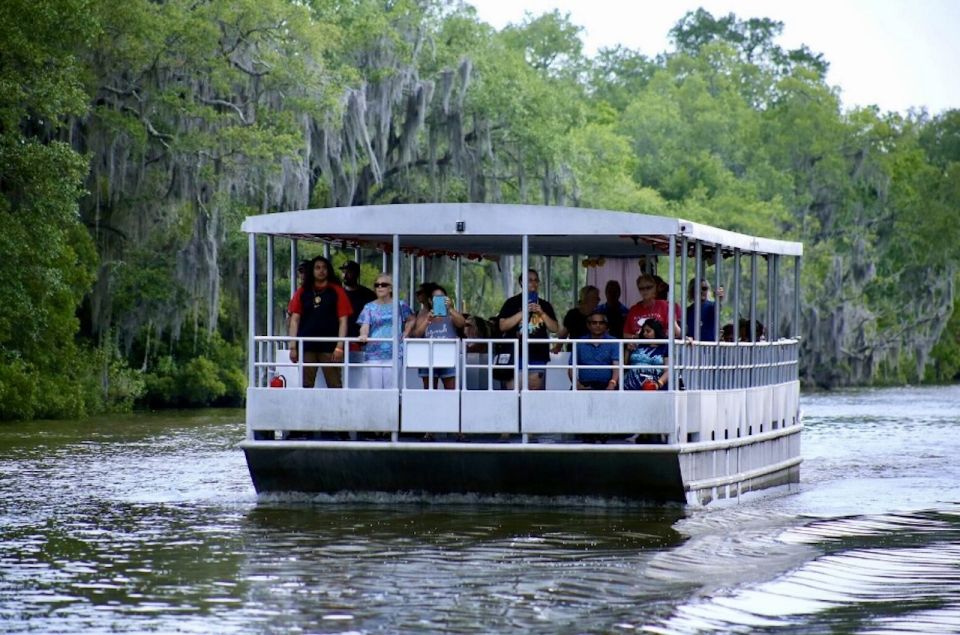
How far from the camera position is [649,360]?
59.5ft

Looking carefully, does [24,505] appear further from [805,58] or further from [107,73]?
[805,58]

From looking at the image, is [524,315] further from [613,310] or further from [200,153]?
[200,153]

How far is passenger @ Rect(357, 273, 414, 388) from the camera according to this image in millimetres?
18391

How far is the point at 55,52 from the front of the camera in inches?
1329

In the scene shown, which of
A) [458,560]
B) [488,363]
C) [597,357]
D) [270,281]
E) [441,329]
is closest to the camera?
[458,560]

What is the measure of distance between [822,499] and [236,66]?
22.5 m

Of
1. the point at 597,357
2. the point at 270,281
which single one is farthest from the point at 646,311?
the point at 270,281

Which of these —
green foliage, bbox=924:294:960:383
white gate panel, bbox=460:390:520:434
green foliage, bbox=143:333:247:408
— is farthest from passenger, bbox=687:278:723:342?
green foliage, bbox=924:294:960:383

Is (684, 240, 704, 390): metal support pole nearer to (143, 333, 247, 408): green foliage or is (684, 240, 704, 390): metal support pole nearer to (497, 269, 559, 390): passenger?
(497, 269, 559, 390): passenger

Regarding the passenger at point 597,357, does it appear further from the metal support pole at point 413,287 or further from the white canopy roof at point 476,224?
the metal support pole at point 413,287

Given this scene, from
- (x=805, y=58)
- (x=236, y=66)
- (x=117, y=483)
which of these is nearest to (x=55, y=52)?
(x=236, y=66)

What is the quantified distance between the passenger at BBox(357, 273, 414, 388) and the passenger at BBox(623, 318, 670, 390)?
2.28 metres

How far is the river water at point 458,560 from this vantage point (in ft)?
39.0

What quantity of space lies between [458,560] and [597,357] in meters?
4.32
